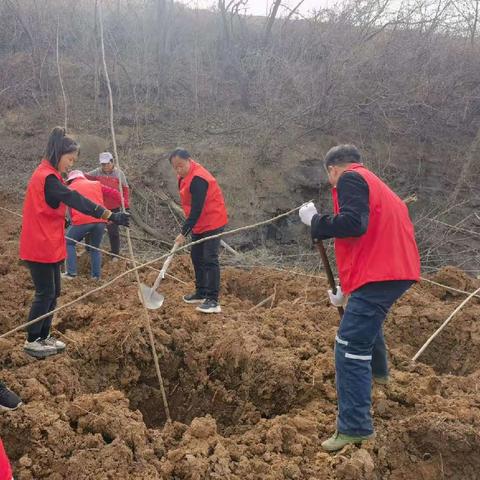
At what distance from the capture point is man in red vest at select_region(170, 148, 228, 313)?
4.90 metres

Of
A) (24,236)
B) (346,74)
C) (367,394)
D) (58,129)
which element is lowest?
(367,394)

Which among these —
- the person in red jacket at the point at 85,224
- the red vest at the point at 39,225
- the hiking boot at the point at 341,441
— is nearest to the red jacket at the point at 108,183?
the person in red jacket at the point at 85,224

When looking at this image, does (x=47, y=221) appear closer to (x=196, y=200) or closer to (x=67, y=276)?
(x=196, y=200)

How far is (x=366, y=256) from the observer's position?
2934mm

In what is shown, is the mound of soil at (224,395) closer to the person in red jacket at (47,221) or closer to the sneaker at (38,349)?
the sneaker at (38,349)

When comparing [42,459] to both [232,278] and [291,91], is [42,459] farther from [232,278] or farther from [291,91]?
[291,91]

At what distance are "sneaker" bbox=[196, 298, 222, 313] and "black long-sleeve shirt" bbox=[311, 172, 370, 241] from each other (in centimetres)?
230

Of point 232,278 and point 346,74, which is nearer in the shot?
point 232,278

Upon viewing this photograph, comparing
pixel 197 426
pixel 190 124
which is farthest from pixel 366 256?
pixel 190 124

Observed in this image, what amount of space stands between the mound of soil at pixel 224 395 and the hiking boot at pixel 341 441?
0.06 metres

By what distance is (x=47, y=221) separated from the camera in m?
3.74

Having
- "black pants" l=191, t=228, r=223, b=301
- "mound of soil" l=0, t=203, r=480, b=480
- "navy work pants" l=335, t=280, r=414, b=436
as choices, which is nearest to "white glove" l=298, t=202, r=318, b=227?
"navy work pants" l=335, t=280, r=414, b=436

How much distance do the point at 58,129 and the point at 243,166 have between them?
7266 mm

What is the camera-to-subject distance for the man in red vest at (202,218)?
16.1ft
